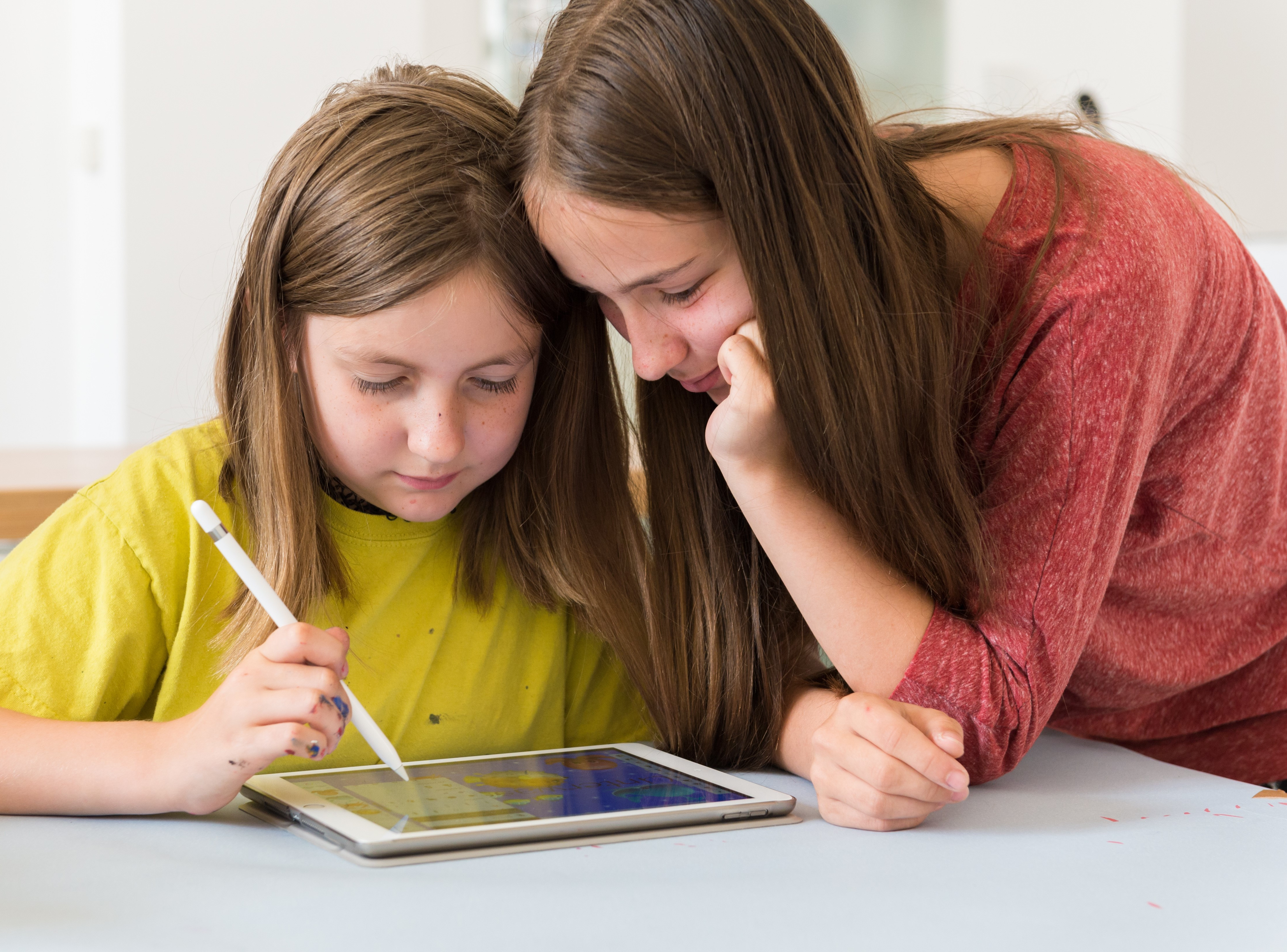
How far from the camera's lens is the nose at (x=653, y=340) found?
0.78m

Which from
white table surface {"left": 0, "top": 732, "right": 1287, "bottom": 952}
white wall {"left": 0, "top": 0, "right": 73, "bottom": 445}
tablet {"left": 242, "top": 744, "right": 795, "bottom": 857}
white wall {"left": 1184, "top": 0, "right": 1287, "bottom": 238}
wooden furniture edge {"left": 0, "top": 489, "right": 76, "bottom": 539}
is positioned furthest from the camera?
white wall {"left": 0, "top": 0, "right": 73, "bottom": 445}

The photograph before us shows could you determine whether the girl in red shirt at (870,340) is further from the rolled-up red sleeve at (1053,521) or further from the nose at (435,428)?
the nose at (435,428)

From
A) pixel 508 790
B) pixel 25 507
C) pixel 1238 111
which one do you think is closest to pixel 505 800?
pixel 508 790

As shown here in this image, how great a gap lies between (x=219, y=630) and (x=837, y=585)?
1.32 ft

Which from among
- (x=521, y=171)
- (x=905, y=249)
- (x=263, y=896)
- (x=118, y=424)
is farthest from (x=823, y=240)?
(x=118, y=424)

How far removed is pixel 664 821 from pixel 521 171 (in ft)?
1.38

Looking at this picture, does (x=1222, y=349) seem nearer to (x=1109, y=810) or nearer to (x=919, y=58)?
(x=1109, y=810)

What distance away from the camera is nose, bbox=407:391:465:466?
78 cm

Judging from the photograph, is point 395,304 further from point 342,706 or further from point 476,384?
point 342,706

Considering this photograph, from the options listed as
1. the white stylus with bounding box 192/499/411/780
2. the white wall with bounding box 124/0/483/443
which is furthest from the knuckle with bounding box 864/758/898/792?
the white wall with bounding box 124/0/483/443

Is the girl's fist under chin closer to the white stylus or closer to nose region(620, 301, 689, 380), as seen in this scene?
nose region(620, 301, 689, 380)

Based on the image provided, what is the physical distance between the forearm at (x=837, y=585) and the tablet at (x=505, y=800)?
0.34 feet

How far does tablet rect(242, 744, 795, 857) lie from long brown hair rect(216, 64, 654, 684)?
13 cm

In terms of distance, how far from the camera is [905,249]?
2.56 feet
